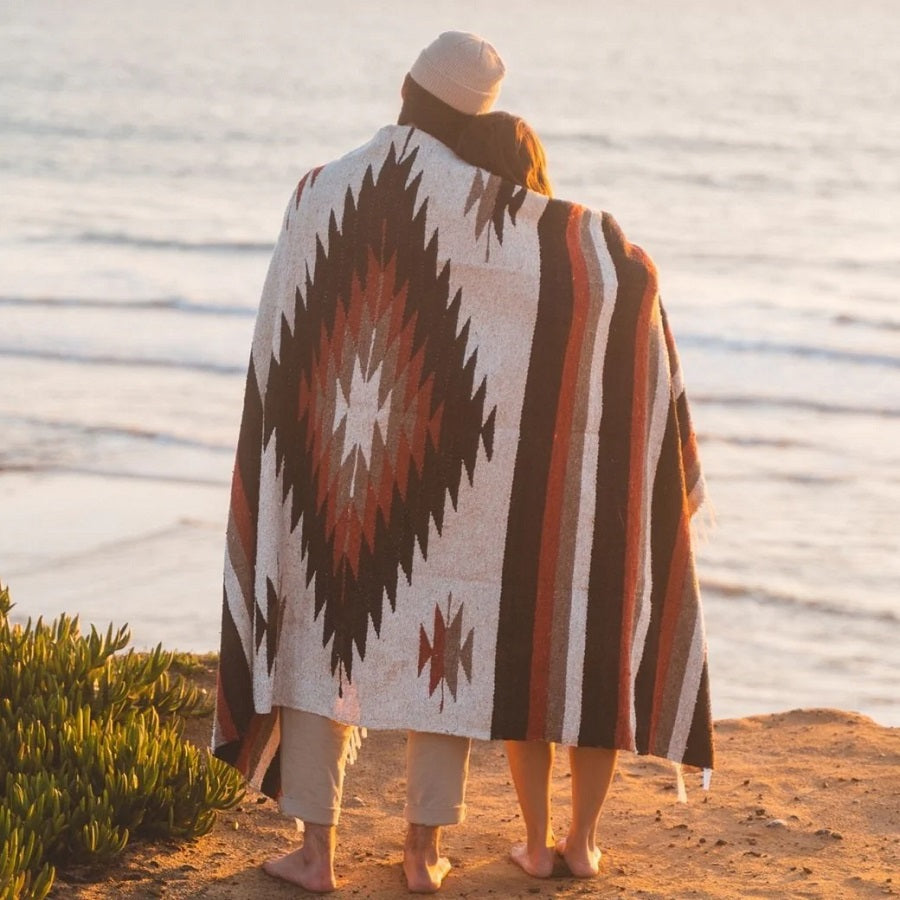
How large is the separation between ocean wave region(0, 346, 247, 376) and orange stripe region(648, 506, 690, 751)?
8602 millimetres

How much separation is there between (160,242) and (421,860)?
15.7 m

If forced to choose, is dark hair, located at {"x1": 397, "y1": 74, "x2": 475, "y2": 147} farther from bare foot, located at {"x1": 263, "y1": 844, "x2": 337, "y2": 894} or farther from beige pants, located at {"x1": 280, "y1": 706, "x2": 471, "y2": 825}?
bare foot, located at {"x1": 263, "y1": 844, "x2": 337, "y2": 894}

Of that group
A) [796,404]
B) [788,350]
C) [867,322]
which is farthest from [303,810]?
[867,322]

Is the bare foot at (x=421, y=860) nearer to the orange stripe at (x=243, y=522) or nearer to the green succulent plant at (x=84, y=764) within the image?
the green succulent plant at (x=84, y=764)

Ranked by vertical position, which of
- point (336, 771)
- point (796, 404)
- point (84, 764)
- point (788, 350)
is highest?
point (788, 350)

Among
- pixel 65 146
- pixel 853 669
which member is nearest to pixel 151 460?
pixel 853 669

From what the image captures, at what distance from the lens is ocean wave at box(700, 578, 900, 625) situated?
7184mm

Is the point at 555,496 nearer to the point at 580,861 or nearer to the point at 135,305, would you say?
the point at 580,861

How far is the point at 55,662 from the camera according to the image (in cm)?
459

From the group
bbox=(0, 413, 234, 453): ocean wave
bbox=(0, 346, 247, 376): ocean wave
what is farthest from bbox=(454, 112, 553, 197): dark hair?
bbox=(0, 346, 247, 376): ocean wave

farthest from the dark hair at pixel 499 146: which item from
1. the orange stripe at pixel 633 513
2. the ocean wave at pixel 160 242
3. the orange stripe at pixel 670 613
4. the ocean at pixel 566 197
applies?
the ocean wave at pixel 160 242

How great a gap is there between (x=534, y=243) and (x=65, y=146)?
81.8 feet

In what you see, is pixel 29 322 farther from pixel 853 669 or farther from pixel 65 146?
pixel 65 146

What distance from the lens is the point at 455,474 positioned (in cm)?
363
